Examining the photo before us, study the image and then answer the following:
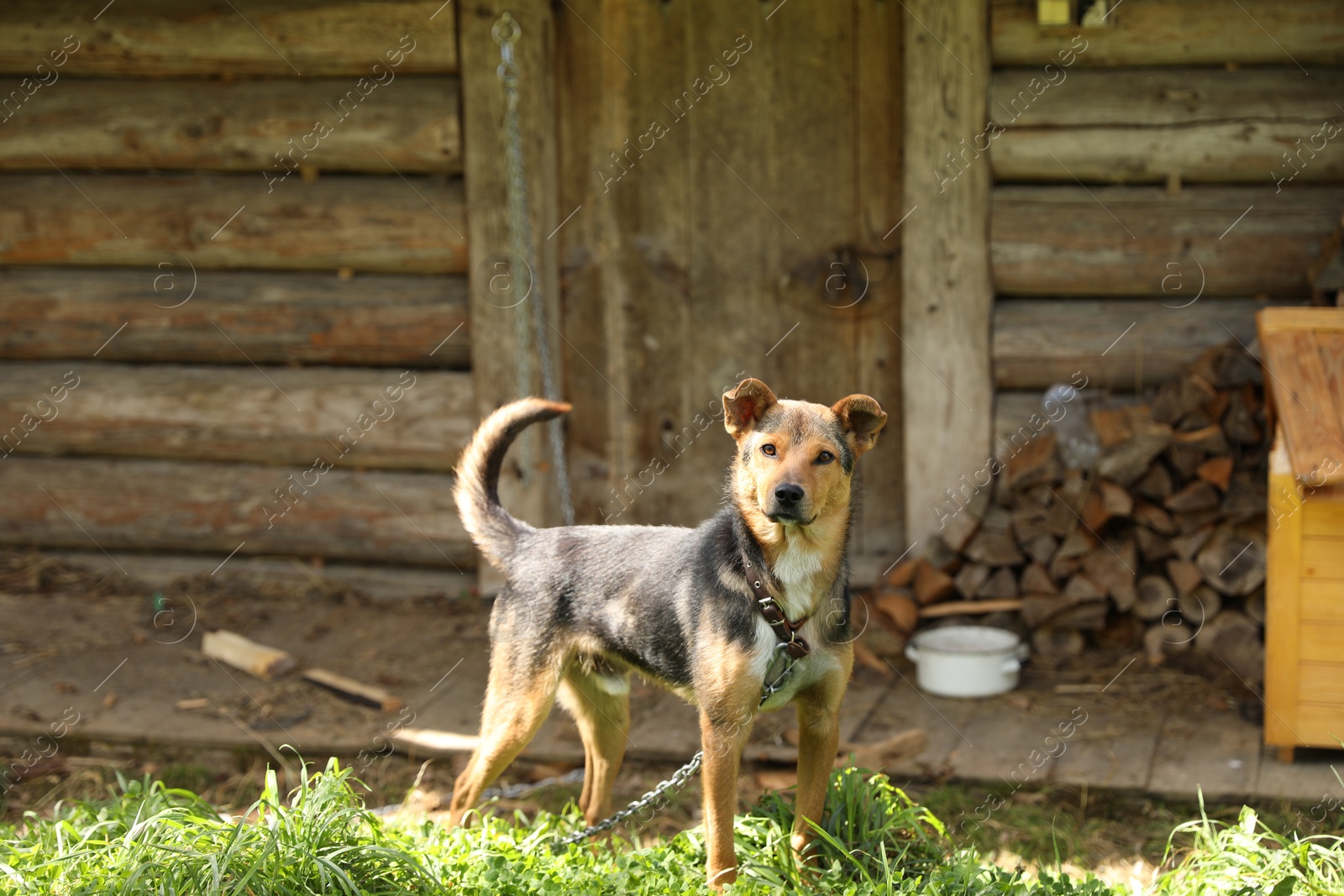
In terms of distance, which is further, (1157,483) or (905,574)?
(905,574)

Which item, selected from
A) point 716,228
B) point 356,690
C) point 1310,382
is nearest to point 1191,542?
point 1310,382

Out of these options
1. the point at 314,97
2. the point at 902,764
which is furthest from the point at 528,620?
the point at 314,97

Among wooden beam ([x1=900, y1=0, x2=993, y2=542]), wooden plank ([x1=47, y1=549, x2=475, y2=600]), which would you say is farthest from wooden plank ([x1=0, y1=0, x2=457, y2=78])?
wooden plank ([x1=47, y1=549, x2=475, y2=600])

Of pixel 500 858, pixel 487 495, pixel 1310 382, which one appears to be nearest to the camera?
pixel 500 858

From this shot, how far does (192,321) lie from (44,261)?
917 mm

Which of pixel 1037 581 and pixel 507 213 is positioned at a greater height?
pixel 507 213

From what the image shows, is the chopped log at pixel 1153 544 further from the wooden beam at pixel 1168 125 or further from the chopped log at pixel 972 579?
the wooden beam at pixel 1168 125

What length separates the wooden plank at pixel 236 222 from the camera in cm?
664

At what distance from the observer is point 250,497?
7047mm

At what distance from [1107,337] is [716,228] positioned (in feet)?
6.55

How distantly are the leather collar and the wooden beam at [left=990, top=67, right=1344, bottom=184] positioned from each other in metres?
3.39

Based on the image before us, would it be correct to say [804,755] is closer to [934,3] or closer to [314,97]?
[934,3]

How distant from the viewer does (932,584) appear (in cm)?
606

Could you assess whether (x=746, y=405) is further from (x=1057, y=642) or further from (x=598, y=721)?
(x=1057, y=642)
